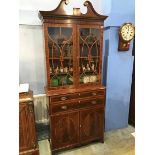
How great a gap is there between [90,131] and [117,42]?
4.69 feet

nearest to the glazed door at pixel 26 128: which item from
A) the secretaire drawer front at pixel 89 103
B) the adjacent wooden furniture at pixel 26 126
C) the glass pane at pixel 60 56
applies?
the adjacent wooden furniture at pixel 26 126

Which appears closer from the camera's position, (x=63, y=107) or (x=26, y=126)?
(x=26, y=126)

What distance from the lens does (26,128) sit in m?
→ 2.03

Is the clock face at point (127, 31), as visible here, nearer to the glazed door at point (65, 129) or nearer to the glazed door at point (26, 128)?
the glazed door at point (65, 129)

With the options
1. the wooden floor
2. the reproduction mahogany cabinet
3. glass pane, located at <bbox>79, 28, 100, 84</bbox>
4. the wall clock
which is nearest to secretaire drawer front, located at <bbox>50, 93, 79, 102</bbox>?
the reproduction mahogany cabinet

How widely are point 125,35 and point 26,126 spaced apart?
6.22 feet

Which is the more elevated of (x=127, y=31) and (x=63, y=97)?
(x=127, y=31)

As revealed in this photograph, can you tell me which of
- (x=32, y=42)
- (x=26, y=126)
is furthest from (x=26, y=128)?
(x=32, y=42)

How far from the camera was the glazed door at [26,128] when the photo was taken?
1971 millimetres

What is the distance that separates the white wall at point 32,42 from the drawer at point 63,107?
0.62 m

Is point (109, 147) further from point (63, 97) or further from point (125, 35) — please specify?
point (125, 35)

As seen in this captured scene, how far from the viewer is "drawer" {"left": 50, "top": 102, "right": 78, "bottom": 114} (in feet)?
7.07

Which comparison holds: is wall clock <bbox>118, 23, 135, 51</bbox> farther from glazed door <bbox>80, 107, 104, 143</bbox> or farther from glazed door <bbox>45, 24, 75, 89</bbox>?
glazed door <bbox>80, 107, 104, 143</bbox>
